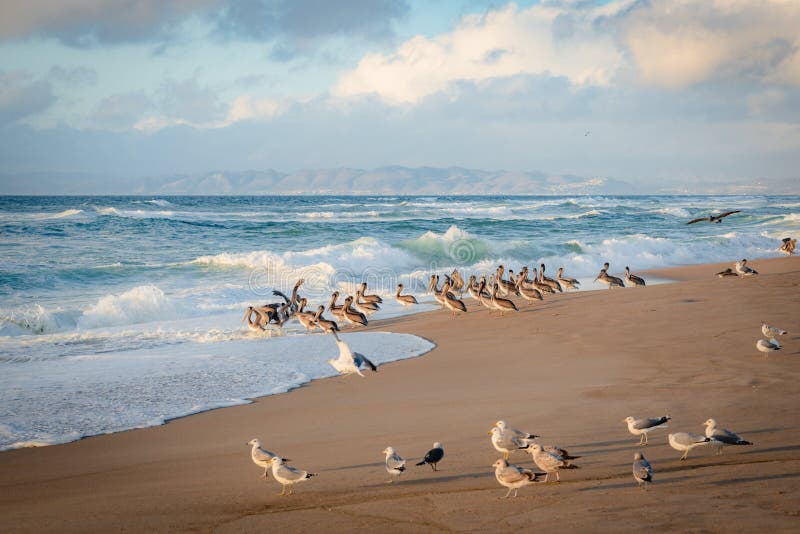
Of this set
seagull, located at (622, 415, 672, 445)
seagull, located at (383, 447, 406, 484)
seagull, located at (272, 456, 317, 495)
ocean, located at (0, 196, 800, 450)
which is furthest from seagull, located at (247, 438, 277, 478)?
seagull, located at (622, 415, 672, 445)

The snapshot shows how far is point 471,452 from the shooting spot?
20.9ft

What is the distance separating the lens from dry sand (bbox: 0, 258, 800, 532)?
194 inches

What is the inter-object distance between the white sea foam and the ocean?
32 millimetres

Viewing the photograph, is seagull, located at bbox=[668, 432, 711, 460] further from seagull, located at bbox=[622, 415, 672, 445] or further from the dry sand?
seagull, located at bbox=[622, 415, 672, 445]

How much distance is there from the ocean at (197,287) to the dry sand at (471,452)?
43.6 inches

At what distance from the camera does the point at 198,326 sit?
610 inches

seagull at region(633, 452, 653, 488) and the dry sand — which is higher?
seagull at region(633, 452, 653, 488)

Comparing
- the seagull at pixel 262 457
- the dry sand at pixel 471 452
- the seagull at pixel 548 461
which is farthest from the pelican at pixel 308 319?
the seagull at pixel 548 461

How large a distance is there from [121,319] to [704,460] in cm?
1451

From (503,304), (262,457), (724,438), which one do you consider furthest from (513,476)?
(503,304)

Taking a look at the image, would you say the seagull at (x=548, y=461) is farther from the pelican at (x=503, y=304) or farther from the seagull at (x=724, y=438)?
the pelican at (x=503, y=304)

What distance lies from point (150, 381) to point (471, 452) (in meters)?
5.57

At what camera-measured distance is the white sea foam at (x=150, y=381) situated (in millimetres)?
8031

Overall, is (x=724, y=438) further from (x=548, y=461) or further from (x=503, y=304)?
(x=503, y=304)
